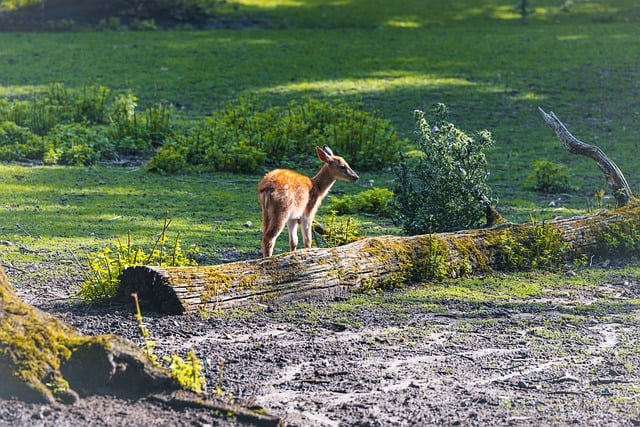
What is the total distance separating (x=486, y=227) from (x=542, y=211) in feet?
7.78

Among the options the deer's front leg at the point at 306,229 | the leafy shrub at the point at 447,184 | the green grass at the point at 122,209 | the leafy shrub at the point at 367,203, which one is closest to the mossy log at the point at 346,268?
the leafy shrub at the point at 447,184

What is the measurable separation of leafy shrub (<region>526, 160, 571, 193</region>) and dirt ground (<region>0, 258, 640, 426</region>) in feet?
14.1

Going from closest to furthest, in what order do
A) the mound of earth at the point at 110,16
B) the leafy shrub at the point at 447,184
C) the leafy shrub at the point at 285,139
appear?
the leafy shrub at the point at 447,184
the leafy shrub at the point at 285,139
the mound of earth at the point at 110,16

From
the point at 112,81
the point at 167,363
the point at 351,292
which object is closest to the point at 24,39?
the point at 112,81

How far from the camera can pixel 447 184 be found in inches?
379

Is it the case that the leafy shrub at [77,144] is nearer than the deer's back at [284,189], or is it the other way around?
the deer's back at [284,189]

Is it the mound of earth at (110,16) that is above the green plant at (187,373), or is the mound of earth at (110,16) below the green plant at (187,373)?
above

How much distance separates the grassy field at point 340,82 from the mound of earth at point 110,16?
2.48ft

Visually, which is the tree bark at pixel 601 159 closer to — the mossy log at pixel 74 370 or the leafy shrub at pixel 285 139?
the leafy shrub at pixel 285 139

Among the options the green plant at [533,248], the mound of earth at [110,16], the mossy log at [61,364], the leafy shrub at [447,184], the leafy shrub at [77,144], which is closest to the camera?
the mossy log at [61,364]

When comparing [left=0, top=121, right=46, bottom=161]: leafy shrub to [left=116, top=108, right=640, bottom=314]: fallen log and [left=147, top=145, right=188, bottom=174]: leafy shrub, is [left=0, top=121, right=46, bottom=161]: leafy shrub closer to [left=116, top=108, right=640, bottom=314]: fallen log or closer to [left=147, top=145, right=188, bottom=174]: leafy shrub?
[left=147, top=145, right=188, bottom=174]: leafy shrub

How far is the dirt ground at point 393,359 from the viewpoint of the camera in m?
5.60

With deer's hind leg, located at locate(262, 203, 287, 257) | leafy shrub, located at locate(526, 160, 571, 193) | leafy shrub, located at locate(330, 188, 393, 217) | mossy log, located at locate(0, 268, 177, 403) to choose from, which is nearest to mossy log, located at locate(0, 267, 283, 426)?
mossy log, located at locate(0, 268, 177, 403)

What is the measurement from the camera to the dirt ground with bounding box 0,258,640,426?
5.60m
